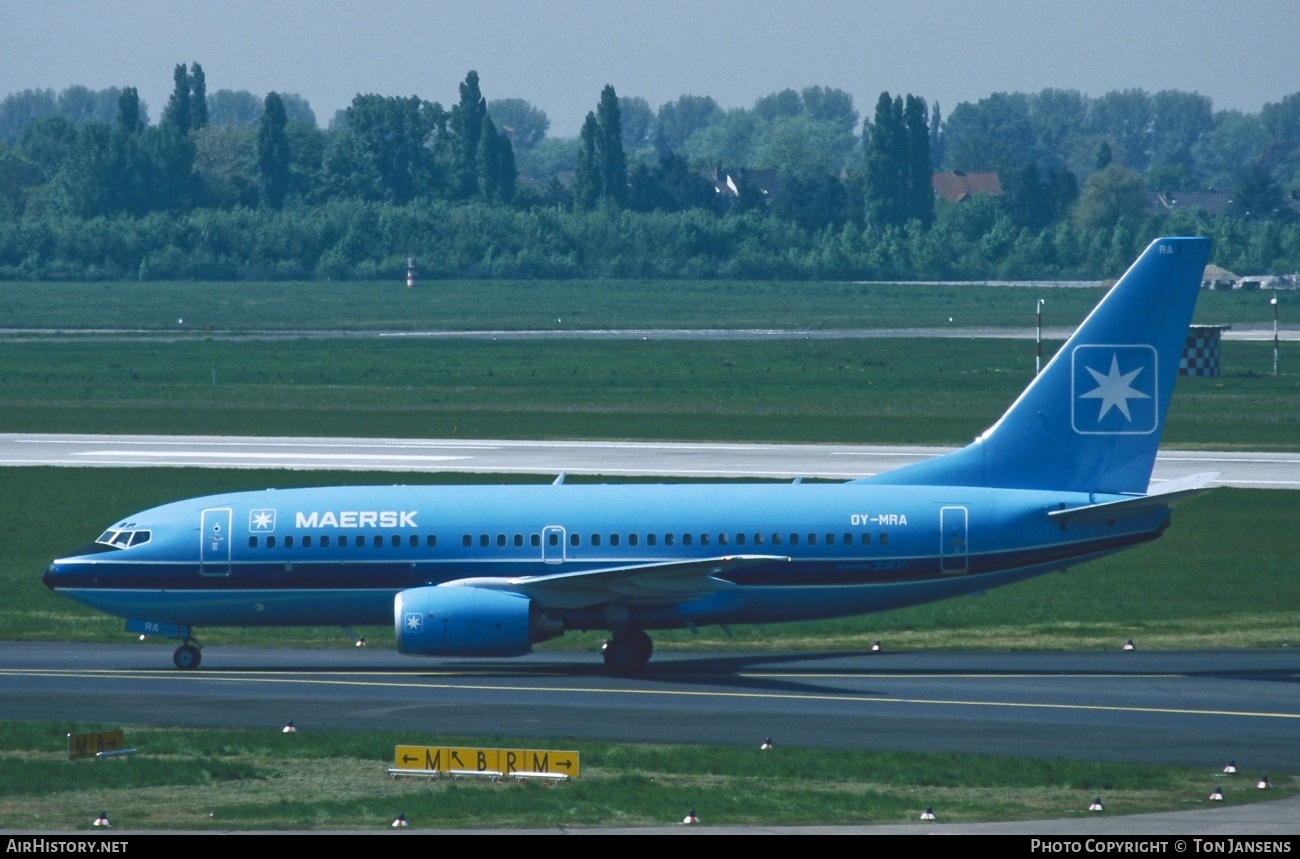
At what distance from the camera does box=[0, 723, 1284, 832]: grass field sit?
24.2 m

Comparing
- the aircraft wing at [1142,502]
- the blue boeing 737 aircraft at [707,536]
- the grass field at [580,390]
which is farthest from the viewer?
the grass field at [580,390]

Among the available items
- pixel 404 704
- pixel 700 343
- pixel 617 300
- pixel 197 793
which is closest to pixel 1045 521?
pixel 404 704

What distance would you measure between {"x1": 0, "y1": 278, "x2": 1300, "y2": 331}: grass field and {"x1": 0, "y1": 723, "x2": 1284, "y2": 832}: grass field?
12156cm

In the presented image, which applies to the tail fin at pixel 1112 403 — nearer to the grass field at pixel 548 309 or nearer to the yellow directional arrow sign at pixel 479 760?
the yellow directional arrow sign at pixel 479 760

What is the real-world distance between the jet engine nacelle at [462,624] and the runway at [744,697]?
2.68 feet

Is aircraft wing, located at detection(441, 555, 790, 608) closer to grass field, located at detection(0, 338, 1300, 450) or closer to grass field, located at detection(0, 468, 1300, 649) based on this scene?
grass field, located at detection(0, 468, 1300, 649)

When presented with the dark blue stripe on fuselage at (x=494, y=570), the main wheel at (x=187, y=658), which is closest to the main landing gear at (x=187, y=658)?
the main wheel at (x=187, y=658)

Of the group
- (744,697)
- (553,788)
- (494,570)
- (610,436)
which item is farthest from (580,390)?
(553,788)

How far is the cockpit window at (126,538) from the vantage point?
37.8 meters

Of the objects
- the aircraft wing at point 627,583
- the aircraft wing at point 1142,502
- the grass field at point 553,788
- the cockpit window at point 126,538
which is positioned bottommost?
the grass field at point 553,788

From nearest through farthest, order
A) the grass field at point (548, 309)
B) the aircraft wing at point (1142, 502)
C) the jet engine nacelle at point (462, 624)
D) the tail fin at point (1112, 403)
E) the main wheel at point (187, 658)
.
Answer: the jet engine nacelle at point (462, 624), the aircraft wing at point (1142, 502), the main wheel at point (187, 658), the tail fin at point (1112, 403), the grass field at point (548, 309)

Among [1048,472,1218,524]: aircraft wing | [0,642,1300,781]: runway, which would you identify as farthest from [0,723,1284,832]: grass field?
[1048,472,1218,524]: aircraft wing

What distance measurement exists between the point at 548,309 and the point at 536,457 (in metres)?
105

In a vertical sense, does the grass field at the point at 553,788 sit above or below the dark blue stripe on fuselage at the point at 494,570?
below
